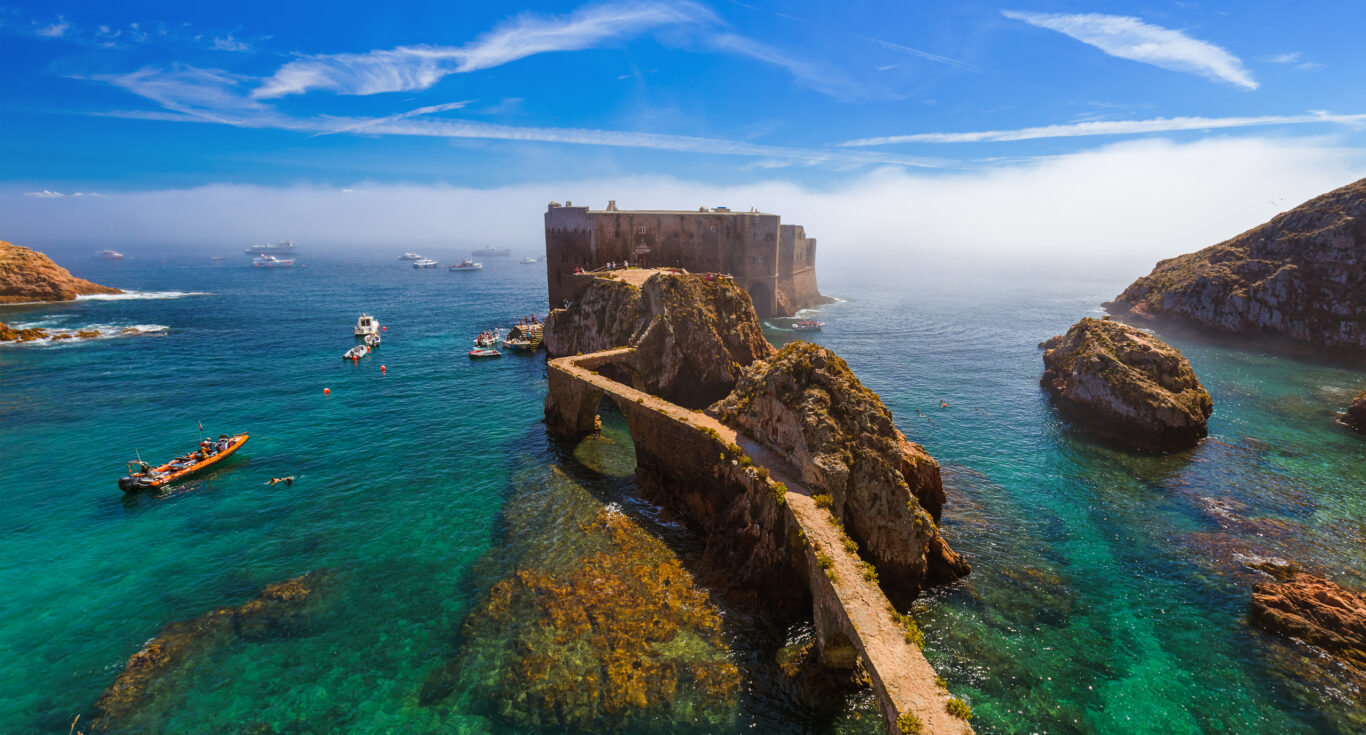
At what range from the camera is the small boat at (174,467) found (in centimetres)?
3334

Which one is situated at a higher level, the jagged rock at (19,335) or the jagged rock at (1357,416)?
the jagged rock at (19,335)

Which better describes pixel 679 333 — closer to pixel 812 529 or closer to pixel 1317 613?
pixel 812 529

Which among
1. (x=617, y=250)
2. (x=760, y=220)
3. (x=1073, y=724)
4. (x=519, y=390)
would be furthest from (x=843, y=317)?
(x=1073, y=724)

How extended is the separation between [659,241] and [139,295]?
121143 mm

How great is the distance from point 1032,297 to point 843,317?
76.3 m


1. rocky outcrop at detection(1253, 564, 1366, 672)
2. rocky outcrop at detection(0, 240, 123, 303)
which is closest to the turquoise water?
rocky outcrop at detection(1253, 564, 1366, 672)

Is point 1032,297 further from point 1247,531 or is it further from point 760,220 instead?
point 1247,531

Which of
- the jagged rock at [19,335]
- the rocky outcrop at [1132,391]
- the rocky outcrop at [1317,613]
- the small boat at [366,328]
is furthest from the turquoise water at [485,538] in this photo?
the small boat at [366,328]

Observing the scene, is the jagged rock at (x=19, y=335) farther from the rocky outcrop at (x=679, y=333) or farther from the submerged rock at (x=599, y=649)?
the submerged rock at (x=599, y=649)

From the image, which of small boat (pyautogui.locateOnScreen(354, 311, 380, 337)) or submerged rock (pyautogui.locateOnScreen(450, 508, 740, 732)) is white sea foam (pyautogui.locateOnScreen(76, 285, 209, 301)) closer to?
small boat (pyautogui.locateOnScreen(354, 311, 380, 337))

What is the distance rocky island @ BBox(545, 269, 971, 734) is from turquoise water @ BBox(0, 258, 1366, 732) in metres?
2.04

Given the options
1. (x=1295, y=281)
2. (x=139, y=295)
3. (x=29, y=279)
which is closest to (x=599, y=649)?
(x=1295, y=281)

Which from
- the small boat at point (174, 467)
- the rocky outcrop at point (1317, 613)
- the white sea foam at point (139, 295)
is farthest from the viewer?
the white sea foam at point (139, 295)

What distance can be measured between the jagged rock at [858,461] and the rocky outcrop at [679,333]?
21.1 meters
